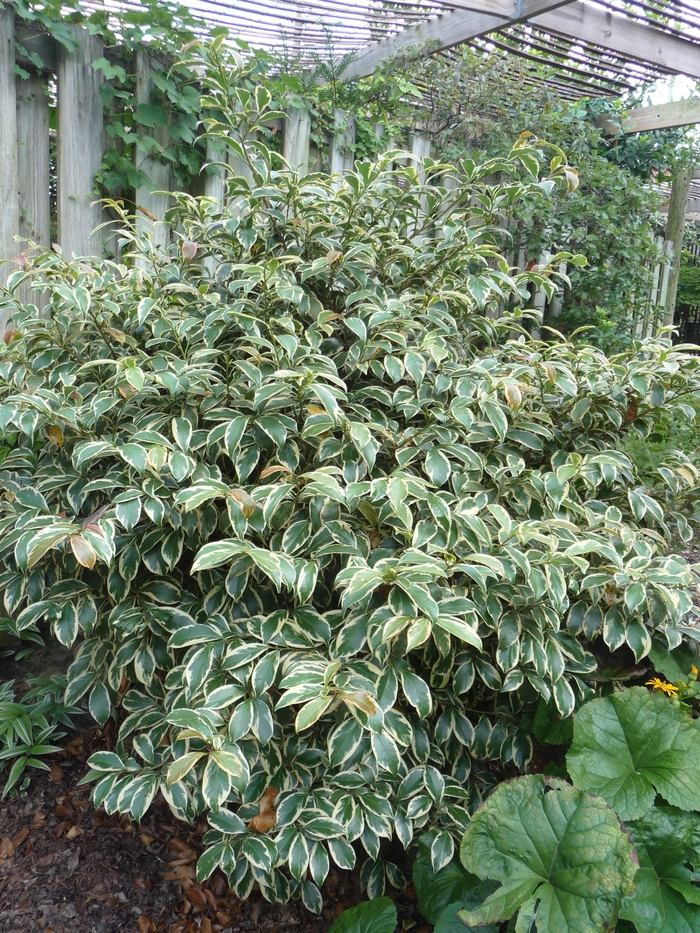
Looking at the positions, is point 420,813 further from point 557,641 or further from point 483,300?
point 483,300

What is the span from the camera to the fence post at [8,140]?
2.60 meters

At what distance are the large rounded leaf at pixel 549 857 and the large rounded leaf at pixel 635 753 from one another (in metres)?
0.13

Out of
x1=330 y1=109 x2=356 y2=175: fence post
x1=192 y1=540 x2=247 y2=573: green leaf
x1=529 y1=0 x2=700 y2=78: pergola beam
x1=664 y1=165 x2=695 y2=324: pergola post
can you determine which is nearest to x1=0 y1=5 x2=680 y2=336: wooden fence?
x1=330 y1=109 x2=356 y2=175: fence post

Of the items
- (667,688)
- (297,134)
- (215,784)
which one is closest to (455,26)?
(297,134)

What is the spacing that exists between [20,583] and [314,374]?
933mm

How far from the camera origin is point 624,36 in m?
3.78

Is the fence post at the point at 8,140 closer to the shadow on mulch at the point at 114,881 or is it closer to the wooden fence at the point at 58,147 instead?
the wooden fence at the point at 58,147

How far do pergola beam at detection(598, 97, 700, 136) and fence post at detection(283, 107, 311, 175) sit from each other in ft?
9.39

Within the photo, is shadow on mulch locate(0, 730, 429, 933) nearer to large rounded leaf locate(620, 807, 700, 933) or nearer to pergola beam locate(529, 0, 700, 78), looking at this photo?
large rounded leaf locate(620, 807, 700, 933)

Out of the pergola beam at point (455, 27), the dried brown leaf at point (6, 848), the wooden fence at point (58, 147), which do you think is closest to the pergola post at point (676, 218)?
the pergola beam at point (455, 27)

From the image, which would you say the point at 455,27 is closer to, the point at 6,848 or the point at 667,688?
the point at 667,688

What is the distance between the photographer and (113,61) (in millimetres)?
2889

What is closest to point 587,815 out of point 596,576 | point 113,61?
point 596,576

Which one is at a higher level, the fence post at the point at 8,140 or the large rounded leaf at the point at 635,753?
the fence post at the point at 8,140
